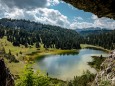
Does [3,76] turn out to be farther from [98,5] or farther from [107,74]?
[98,5]

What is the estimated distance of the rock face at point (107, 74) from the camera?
10961 millimetres

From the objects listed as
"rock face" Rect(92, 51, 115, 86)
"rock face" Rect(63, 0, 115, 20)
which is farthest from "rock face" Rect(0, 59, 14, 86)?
"rock face" Rect(63, 0, 115, 20)

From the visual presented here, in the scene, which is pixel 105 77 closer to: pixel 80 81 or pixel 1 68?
pixel 1 68

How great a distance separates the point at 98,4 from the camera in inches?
394

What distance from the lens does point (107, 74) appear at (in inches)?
475

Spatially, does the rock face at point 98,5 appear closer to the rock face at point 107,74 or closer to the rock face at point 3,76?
the rock face at point 107,74

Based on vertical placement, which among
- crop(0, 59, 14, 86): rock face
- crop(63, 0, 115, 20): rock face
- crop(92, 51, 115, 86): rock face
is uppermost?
crop(63, 0, 115, 20): rock face

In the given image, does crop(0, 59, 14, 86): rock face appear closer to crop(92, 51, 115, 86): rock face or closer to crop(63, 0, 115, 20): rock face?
crop(92, 51, 115, 86): rock face

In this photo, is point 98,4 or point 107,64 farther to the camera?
point 107,64

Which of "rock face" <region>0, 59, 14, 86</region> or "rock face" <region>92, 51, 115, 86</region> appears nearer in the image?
"rock face" <region>92, 51, 115, 86</region>

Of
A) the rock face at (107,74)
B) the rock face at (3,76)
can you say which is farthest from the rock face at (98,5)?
the rock face at (3,76)

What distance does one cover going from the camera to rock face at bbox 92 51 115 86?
1096 centimetres

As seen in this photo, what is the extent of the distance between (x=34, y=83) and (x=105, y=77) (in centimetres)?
768

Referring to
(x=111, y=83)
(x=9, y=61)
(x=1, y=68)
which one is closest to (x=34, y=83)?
(x=1, y=68)
